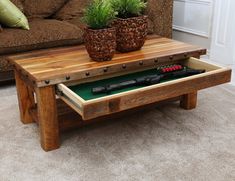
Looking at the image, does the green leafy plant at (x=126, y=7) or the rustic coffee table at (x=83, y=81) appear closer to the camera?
the rustic coffee table at (x=83, y=81)

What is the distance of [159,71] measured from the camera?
5.98 feet

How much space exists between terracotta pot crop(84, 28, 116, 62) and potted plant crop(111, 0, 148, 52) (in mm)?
111

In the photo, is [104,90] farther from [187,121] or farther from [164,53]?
[187,121]

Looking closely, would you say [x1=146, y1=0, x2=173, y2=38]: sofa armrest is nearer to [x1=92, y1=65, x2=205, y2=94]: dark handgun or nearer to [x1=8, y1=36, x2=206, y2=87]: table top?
[x1=8, y1=36, x2=206, y2=87]: table top

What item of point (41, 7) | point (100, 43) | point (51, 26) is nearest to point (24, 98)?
point (100, 43)

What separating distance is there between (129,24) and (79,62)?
1.17 ft

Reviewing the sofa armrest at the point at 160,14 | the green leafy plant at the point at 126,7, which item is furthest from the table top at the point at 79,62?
the sofa armrest at the point at 160,14

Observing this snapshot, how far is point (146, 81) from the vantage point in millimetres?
1628

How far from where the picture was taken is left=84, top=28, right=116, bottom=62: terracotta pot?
1661 mm

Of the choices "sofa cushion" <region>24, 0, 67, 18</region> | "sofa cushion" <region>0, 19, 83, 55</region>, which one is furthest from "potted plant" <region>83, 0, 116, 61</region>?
"sofa cushion" <region>24, 0, 67, 18</region>

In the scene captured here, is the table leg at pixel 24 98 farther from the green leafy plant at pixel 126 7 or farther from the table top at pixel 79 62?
the green leafy plant at pixel 126 7

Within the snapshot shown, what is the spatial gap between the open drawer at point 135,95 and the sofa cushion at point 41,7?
1.65 metres

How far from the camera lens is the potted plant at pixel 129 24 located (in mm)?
1790

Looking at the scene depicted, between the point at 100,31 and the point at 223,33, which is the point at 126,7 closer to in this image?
the point at 100,31
